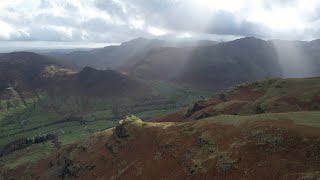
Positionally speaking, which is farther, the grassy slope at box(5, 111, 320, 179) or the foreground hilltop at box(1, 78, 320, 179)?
the foreground hilltop at box(1, 78, 320, 179)

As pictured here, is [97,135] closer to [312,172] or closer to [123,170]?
[123,170]

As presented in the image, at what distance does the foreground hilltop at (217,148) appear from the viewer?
263ft

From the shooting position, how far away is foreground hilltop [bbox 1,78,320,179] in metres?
80.1

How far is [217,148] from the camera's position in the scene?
3799 inches

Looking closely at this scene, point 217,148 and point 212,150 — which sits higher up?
point 217,148

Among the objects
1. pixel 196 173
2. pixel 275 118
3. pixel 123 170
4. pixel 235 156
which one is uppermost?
pixel 275 118

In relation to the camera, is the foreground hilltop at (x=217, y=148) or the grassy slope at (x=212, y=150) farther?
the foreground hilltop at (x=217, y=148)

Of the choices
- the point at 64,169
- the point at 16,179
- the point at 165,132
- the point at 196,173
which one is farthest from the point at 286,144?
the point at 16,179

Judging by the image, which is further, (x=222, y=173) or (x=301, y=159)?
(x=222, y=173)

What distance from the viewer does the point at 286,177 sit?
7269cm

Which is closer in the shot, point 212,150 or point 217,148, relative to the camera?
point 217,148

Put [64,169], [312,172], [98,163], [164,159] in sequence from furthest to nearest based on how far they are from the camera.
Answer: [64,169]
[98,163]
[164,159]
[312,172]

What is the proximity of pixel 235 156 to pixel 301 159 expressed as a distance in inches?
622

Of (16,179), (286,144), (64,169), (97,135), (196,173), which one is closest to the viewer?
(286,144)
